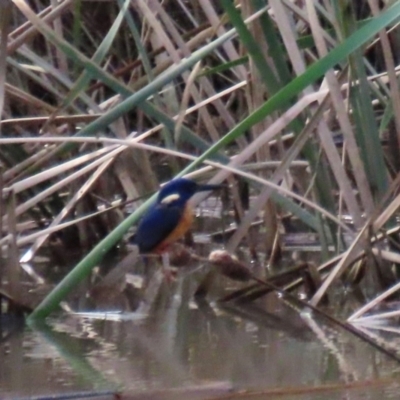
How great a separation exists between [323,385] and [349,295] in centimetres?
90

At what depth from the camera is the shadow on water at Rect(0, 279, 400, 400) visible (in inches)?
83.6

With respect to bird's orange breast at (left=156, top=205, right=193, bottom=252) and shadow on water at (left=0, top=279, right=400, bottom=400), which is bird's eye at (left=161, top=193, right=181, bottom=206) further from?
shadow on water at (left=0, top=279, right=400, bottom=400)

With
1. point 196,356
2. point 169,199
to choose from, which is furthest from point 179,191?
point 196,356

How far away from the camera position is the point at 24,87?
13.3ft

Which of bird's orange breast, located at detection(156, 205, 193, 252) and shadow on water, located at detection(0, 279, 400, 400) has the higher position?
bird's orange breast, located at detection(156, 205, 193, 252)

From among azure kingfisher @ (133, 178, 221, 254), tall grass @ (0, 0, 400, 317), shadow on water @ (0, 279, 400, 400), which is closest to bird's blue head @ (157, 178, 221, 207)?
azure kingfisher @ (133, 178, 221, 254)

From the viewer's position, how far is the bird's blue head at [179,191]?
9.66 feet

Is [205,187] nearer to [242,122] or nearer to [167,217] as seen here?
[167,217]

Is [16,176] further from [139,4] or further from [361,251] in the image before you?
[361,251]

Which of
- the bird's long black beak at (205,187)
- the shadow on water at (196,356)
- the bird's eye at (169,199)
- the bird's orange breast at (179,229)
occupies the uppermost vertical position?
the bird's long black beak at (205,187)

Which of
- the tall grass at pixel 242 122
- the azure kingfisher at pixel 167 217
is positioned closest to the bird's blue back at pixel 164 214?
the azure kingfisher at pixel 167 217

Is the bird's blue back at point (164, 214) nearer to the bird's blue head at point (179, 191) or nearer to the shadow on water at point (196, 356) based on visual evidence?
the bird's blue head at point (179, 191)

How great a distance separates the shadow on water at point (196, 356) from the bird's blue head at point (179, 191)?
301 millimetres

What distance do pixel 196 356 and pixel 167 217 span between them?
60cm
